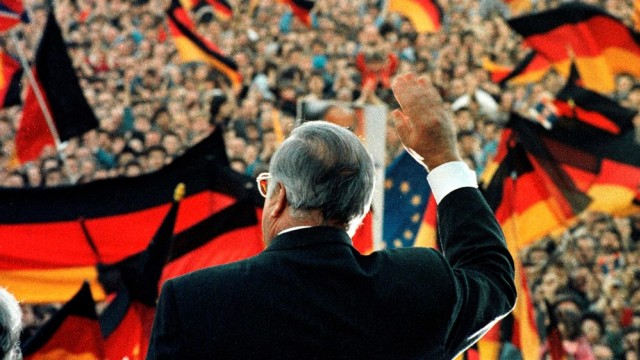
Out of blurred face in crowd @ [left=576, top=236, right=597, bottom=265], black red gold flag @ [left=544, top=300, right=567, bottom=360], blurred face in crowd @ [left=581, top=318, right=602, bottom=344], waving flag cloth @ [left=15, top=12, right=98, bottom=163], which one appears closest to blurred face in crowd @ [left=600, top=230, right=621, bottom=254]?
blurred face in crowd @ [left=576, top=236, right=597, bottom=265]

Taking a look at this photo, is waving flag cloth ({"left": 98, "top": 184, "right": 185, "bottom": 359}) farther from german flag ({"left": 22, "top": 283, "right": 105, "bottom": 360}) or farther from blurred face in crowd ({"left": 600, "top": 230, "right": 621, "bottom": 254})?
blurred face in crowd ({"left": 600, "top": 230, "right": 621, "bottom": 254})

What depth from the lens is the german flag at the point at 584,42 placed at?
9.50 metres

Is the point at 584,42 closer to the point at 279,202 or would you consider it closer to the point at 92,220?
the point at 92,220

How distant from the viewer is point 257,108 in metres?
9.33

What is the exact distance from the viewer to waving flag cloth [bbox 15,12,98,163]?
7625 millimetres

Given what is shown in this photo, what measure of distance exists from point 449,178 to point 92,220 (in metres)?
Answer: 4.07

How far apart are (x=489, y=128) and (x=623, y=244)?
2.00 m

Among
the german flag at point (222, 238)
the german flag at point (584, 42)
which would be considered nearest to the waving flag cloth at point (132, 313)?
the german flag at point (222, 238)

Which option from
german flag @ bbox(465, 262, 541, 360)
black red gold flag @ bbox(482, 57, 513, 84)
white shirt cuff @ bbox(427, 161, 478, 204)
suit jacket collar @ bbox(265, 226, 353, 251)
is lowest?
black red gold flag @ bbox(482, 57, 513, 84)

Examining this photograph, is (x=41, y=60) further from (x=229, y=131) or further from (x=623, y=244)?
(x=623, y=244)

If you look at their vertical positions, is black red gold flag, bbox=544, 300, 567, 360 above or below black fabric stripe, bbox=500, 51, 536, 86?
above

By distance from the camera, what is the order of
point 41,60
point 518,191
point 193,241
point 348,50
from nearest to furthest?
point 193,241 → point 518,191 → point 41,60 → point 348,50

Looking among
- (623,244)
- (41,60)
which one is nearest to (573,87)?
(623,244)

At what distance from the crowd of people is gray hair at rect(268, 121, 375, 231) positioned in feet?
14.9
